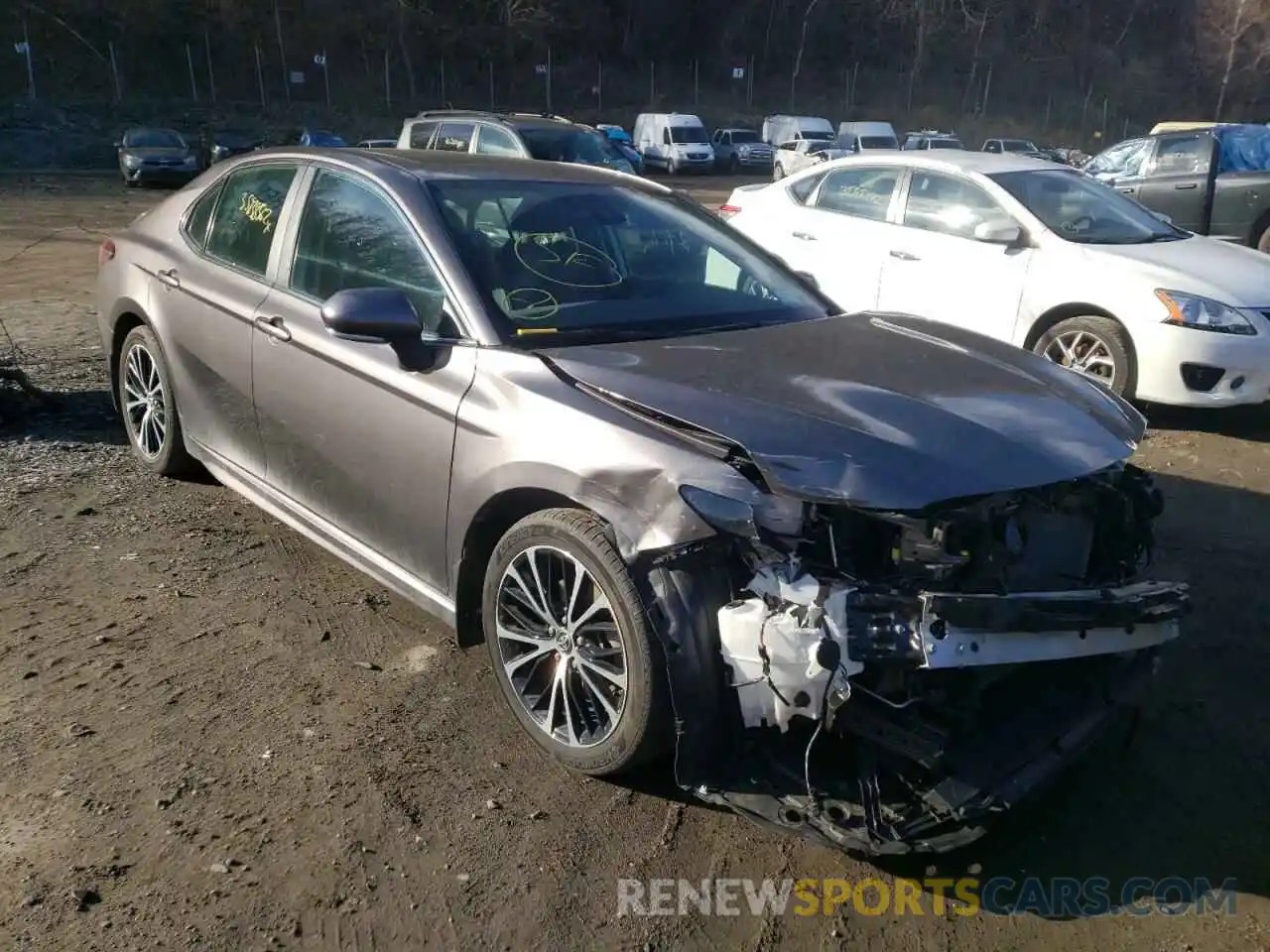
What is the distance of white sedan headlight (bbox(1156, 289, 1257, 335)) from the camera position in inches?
264

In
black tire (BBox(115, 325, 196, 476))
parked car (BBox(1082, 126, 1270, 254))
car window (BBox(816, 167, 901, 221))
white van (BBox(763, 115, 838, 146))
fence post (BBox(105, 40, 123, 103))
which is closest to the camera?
black tire (BBox(115, 325, 196, 476))

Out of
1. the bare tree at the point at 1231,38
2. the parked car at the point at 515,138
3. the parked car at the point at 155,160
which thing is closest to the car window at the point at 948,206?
the parked car at the point at 515,138

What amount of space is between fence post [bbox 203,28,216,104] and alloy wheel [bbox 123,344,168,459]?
44676 mm

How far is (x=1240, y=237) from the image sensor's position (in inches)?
540

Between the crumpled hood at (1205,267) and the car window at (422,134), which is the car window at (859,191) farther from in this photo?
the car window at (422,134)

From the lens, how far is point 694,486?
2822mm

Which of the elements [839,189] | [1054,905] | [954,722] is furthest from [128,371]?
[839,189]

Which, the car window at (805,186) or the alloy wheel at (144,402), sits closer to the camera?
the alloy wheel at (144,402)

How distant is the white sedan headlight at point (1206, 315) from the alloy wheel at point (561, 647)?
16.9 feet

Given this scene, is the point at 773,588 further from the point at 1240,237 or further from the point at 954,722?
the point at 1240,237

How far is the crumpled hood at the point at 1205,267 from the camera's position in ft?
22.5

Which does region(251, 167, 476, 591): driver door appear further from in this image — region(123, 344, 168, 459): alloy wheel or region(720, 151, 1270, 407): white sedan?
region(720, 151, 1270, 407): white sedan

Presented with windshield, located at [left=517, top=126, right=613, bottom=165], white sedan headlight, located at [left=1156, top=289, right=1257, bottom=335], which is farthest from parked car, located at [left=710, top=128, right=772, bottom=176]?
white sedan headlight, located at [left=1156, top=289, right=1257, bottom=335]

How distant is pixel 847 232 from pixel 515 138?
22.9 feet
